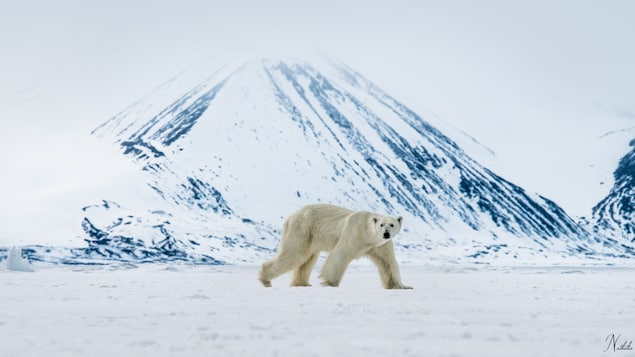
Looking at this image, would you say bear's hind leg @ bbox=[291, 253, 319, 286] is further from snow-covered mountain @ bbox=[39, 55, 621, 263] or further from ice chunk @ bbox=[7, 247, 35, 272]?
snow-covered mountain @ bbox=[39, 55, 621, 263]

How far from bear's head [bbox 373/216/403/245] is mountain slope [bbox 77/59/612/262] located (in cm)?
8658

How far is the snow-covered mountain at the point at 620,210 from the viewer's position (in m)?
174

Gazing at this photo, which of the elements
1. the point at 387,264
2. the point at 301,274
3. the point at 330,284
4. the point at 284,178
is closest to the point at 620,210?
the point at 284,178

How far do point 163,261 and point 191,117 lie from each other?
213ft

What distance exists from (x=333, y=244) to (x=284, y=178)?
403 ft

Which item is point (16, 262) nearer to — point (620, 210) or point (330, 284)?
point (330, 284)

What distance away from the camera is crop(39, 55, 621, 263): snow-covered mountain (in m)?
111

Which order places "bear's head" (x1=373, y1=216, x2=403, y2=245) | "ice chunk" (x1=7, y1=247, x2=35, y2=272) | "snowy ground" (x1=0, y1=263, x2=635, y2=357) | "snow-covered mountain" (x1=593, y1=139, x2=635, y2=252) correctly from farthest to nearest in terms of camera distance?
"snow-covered mountain" (x1=593, y1=139, x2=635, y2=252) → "ice chunk" (x1=7, y1=247, x2=35, y2=272) → "bear's head" (x1=373, y1=216, x2=403, y2=245) → "snowy ground" (x1=0, y1=263, x2=635, y2=357)

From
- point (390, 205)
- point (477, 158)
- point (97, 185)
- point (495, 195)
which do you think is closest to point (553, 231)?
point (495, 195)

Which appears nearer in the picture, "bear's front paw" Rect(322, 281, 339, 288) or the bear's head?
the bear's head

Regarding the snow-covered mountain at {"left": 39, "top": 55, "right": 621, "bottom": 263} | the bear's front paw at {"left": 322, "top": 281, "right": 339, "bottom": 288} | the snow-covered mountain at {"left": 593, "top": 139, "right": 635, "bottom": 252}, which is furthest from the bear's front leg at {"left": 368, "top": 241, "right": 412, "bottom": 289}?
the snow-covered mountain at {"left": 593, "top": 139, "right": 635, "bottom": 252}

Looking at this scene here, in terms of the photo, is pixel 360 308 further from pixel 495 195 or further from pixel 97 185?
pixel 495 195

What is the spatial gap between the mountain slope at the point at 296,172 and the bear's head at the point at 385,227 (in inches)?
3409

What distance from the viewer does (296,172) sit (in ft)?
474
